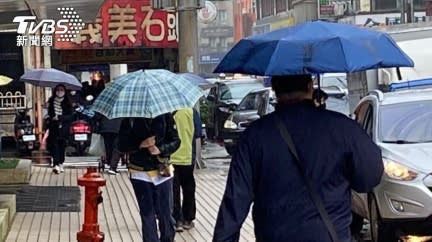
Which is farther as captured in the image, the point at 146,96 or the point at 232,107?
the point at 232,107

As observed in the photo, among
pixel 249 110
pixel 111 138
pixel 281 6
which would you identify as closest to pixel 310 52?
pixel 111 138

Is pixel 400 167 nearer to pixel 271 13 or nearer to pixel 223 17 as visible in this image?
pixel 271 13

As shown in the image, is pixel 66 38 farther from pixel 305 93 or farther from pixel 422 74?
pixel 305 93

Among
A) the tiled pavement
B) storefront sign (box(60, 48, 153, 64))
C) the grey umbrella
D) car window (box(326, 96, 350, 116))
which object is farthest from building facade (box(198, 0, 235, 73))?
the tiled pavement

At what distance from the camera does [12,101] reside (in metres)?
22.5

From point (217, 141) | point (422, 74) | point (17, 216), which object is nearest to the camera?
point (17, 216)

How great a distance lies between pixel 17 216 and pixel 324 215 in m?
8.53

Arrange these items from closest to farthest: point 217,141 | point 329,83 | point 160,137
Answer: point 160,137, point 329,83, point 217,141

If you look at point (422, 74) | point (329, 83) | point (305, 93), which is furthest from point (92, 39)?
point (305, 93)

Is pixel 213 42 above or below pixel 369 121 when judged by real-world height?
above

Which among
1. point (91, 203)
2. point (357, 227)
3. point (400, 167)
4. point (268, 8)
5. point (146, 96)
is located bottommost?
point (357, 227)

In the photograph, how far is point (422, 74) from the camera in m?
18.1

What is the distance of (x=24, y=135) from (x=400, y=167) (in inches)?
481

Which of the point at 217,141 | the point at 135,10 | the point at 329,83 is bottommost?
the point at 217,141
